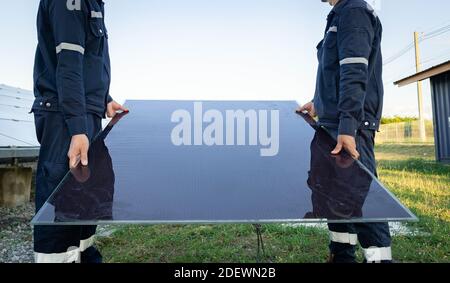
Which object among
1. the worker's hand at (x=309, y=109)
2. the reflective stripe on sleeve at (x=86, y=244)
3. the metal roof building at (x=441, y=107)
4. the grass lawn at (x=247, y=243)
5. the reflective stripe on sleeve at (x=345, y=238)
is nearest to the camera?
the reflective stripe on sleeve at (x=86, y=244)

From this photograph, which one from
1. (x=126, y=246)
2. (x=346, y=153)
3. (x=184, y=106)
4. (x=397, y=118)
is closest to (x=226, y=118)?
(x=184, y=106)

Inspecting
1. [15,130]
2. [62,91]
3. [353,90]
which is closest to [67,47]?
[62,91]

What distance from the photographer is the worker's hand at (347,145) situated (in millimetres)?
1457

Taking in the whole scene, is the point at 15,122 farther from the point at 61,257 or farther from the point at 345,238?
the point at 345,238

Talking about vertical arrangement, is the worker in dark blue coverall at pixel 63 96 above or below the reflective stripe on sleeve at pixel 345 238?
above

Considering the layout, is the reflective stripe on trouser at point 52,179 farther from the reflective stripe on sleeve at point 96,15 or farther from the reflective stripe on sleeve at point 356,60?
the reflective stripe on sleeve at point 356,60

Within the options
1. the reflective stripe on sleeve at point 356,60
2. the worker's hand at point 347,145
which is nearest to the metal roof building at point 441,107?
the reflective stripe on sleeve at point 356,60

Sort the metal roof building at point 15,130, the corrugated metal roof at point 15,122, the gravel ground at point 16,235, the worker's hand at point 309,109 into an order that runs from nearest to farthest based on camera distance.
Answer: the worker's hand at point 309,109, the gravel ground at point 16,235, the metal roof building at point 15,130, the corrugated metal roof at point 15,122

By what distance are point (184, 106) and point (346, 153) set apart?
3.10ft

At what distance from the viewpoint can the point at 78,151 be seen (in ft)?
4.37

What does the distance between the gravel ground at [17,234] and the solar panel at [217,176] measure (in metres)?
1.41

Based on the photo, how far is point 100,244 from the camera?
2.63 meters

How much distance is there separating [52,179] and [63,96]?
1.04ft
